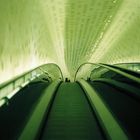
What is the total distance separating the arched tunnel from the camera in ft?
14.9

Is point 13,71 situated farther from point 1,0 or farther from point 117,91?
point 117,91

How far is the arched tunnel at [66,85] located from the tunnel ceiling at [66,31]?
0.09 ft

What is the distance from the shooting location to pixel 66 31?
24125mm

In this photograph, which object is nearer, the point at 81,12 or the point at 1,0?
the point at 1,0

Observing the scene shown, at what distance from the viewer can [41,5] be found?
48.8 feet

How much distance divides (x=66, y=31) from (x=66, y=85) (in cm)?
1420

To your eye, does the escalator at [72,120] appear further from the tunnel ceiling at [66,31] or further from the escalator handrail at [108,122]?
the tunnel ceiling at [66,31]

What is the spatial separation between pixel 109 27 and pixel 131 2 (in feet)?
20.6

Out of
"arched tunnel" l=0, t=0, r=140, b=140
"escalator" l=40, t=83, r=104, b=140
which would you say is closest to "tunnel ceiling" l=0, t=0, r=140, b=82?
"arched tunnel" l=0, t=0, r=140, b=140

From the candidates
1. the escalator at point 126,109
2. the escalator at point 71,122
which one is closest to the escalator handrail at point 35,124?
the escalator at point 71,122

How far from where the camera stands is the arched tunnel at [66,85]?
455 cm

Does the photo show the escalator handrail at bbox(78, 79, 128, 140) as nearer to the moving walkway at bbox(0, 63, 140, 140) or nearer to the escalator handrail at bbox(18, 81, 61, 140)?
the moving walkway at bbox(0, 63, 140, 140)

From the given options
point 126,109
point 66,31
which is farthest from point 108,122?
point 66,31

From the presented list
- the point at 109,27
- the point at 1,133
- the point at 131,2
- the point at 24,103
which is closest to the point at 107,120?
the point at 1,133
